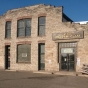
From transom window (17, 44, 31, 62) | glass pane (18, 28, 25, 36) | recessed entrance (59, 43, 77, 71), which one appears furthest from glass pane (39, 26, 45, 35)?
recessed entrance (59, 43, 77, 71)

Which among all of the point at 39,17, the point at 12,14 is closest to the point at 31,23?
the point at 39,17

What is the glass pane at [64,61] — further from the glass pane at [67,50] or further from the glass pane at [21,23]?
the glass pane at [21,23]

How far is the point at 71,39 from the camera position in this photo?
66.2ft

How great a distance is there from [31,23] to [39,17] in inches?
51.0

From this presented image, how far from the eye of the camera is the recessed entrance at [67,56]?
66.8 ft

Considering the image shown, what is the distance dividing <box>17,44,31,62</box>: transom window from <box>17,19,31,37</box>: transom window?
151 cm

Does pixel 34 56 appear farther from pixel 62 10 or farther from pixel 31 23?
pixel 62 10

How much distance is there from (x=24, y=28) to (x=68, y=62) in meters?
7.33

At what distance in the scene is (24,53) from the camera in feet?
77.7

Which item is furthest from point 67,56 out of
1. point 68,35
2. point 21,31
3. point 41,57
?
point 21,31

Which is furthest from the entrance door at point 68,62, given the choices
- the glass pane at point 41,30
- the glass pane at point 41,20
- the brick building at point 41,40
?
the glass pane at point 41,20


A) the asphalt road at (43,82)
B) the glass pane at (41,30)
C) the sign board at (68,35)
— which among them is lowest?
the asphalt road at (43,82)

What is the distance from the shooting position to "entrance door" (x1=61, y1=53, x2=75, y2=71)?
2042 cm

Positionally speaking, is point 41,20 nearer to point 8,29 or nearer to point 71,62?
point 8,29
